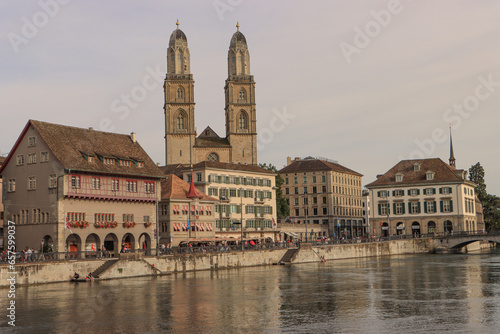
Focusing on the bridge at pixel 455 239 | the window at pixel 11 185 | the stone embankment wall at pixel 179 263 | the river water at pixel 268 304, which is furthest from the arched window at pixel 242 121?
the river water at pixel 268 304

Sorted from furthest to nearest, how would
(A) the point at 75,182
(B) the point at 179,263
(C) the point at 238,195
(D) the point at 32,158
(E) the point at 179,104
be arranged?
(E) the point at 179,104, (C) the point at 238,195, (D) the point at 32,158, (B) the point at 179,263, (A) the point at 75,182

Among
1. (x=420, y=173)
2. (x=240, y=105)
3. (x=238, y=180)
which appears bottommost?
(x=238, y=180)

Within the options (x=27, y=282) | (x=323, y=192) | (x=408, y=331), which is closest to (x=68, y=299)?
(x=27, y=282)

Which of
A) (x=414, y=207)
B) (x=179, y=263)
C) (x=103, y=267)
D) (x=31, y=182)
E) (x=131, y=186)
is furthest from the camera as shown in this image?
(x=414, y=207)

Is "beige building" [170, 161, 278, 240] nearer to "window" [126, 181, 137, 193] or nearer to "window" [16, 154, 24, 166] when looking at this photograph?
"window" [126, 181, 137, 193]

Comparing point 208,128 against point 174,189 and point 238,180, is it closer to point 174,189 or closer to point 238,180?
point 238,180

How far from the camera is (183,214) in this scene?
8512 centimetres

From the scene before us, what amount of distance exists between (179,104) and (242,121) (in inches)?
493

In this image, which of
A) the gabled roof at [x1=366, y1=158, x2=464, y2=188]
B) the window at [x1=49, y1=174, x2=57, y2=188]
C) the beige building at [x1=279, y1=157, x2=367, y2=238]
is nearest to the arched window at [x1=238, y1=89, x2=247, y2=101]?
the beige building at [x1=279, y1=157, x2=367, y2=238]

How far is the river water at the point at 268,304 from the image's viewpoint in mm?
36156

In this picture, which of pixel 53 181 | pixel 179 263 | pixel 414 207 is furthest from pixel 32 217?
pixel 414 207

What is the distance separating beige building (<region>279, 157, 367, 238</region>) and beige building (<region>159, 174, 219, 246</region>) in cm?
5122

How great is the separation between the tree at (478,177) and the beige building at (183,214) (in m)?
76.6

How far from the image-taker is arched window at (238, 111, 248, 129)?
5118 inches
